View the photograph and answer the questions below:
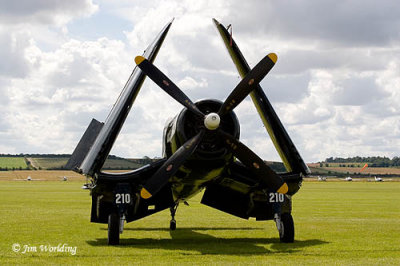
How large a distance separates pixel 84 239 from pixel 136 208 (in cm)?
191

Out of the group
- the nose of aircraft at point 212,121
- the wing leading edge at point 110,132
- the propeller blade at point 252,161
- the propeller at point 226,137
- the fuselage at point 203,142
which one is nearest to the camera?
the nose of aircraft at point 212,121

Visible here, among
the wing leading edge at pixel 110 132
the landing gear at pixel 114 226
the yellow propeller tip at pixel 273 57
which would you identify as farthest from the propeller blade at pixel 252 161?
the landing gear at pixel 114 226

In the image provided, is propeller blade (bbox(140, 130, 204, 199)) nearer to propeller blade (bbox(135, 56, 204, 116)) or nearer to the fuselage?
the fuselage

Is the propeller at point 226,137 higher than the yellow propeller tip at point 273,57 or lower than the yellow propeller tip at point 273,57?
lower

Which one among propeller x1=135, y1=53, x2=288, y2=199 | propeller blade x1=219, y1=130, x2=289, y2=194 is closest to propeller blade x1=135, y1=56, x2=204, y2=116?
propeller x1=135, y1=53, x2=288, y2=199

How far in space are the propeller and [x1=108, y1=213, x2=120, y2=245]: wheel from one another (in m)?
2.03

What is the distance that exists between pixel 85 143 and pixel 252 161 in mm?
5882

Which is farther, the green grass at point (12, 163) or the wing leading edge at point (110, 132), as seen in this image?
the green grass at point (12, 163)

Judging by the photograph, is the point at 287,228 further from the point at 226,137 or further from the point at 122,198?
the point at 122,198

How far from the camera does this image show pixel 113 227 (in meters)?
15.2

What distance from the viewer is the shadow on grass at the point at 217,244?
14609 mm

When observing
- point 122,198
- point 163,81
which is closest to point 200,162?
point 163,81

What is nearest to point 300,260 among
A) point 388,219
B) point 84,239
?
point 84,239

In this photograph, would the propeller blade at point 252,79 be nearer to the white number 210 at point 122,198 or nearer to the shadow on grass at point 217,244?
the white number 210 at point 122,198
